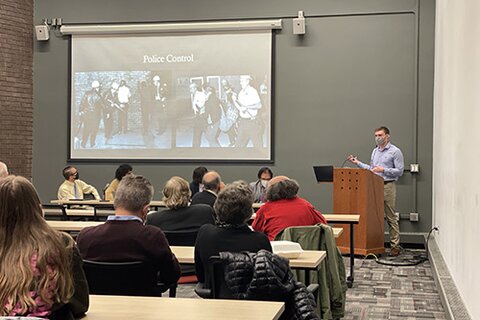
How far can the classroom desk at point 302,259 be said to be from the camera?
3756mm

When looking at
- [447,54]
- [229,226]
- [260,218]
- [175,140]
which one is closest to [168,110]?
[175,140]

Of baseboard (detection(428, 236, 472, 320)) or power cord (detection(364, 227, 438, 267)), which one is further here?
power cord (detection(364, 227, 438, 267))

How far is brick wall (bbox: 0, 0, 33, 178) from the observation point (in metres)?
10.7

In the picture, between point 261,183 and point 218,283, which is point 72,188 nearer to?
point 261,183

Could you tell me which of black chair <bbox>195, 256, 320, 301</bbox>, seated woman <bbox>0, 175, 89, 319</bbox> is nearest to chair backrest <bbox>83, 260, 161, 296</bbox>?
black chair <bbox>195, 256, 320, 301</bbox>

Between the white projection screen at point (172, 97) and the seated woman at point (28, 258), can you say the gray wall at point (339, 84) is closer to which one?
the white projection screen at point (172, 97)

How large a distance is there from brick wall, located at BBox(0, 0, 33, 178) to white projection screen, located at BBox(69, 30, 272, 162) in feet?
2.54

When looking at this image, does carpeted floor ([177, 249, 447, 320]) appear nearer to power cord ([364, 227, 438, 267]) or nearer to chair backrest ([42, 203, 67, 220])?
power cord ([364, 227, 438, 267])

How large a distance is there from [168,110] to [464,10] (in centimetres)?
638

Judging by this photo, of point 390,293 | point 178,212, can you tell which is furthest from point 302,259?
point 390,293

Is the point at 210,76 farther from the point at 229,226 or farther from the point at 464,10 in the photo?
the point at 229,226

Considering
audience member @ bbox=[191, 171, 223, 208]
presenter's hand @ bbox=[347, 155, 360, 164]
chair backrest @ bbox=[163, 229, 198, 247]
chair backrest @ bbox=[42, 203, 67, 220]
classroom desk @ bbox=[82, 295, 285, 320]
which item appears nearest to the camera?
classroom desk @ bbox=[82, 295, 285, 320]

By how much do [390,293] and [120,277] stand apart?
364 centimetres

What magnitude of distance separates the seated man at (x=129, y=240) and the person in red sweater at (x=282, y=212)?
1482 millimetres
